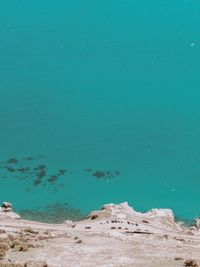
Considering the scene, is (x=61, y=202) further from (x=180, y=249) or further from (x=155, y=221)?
(x=180, y=249)

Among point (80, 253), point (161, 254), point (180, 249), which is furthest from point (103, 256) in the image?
point (180, 249)

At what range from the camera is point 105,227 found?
241ft

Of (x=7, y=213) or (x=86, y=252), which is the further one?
(x=7, y=213)

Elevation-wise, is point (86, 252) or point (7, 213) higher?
point (7, 213)

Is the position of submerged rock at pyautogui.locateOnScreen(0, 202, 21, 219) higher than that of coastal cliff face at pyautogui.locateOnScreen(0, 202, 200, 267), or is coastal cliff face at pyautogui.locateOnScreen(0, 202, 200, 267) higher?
submerged rock at pyautogui.locateOnScreen(0, 202, 21, 219)

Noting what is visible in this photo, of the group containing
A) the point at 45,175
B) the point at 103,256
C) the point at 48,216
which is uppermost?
the point at 45,175

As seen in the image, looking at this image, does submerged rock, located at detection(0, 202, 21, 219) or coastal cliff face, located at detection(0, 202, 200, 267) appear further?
submerged rock, located at detection(0, 202, 21, 219)

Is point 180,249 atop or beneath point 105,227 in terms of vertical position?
beneath

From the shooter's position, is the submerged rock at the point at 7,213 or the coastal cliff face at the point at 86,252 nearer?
the coastal cliff face at the point at 86,252

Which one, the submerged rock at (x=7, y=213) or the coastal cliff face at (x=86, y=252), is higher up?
the submerged rock at (x=7, y=213)

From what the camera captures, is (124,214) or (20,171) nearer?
(124,214)

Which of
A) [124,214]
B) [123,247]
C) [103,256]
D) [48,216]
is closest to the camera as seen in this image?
[103,256]

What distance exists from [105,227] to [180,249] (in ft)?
81.1

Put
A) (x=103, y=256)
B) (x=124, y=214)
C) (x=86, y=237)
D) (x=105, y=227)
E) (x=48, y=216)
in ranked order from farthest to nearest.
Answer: (x=48, y=216), (x=124, y=214), (x=105, y=227), (x=86, y=237), (x=103, y=256)
